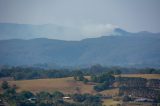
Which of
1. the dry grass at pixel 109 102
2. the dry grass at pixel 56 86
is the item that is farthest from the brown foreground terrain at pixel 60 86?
the dry grass at pixel 109 102

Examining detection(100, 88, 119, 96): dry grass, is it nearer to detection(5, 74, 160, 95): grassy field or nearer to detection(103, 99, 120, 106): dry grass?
detection(5, 74, 160, 95): grassy field

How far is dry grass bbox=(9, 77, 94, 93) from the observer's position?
8894cm

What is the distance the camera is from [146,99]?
77.8 m

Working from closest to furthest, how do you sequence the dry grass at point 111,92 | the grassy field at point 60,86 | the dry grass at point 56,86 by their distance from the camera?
the dry grass at point 111,92 → the grassy field at point 60,86 → the dry grass at point 56,86

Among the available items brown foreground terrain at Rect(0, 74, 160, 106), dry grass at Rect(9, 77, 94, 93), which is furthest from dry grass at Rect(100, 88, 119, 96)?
dry grass at Rect(9, 77, 94, 93)

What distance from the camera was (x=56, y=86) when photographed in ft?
302

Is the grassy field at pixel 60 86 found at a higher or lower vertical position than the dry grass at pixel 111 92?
higher

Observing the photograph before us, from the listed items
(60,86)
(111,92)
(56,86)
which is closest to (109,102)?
(111,92)

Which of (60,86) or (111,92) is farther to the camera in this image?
(60,86)

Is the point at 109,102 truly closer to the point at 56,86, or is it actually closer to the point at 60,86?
the point at 60,86

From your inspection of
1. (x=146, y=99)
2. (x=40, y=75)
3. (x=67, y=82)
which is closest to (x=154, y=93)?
(x=146, y=99)

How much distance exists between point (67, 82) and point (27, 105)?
28527mm

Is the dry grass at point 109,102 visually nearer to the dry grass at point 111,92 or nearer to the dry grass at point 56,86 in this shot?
the dry grass at point 111,92

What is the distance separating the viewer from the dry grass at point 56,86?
88938 mm
